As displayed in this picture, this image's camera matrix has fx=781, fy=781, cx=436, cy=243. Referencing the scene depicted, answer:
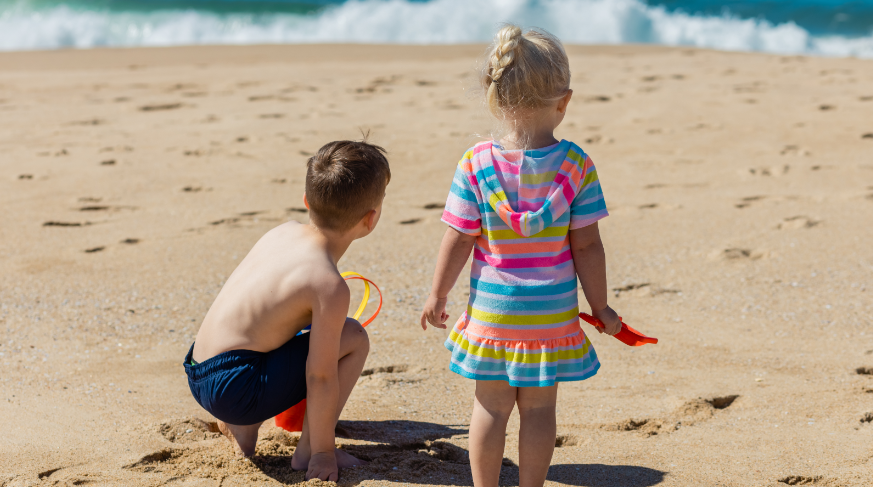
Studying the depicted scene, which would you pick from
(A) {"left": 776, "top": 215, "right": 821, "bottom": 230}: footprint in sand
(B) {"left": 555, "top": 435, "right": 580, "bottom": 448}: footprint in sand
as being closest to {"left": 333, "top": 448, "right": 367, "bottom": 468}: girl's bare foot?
(B) {"left": 555, "top": 435, "right": 580, "bottom": 448}: footprint in sand

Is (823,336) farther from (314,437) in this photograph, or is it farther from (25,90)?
(25,90)

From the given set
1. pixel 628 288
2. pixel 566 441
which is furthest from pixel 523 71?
pixel 628 288

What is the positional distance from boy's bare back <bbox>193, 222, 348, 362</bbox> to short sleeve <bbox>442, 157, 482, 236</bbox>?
0.31 meters

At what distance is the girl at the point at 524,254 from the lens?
1726mm

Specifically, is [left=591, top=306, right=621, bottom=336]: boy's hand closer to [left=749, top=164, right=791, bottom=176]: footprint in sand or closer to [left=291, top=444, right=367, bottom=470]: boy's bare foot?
[left=291, top=444, right=367, bottom=470]: boy's bare foot

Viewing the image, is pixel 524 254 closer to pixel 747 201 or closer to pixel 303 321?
pixel 303 321

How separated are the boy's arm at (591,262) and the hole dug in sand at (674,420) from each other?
23.2 inches

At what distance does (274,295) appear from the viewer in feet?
6.14

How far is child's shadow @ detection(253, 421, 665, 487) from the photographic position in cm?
197

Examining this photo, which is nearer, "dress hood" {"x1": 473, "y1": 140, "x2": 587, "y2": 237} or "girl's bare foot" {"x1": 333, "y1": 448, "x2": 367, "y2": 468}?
"dress hood" {"x1": 473, "y1": 140, "x2": 587, "y2": 237}

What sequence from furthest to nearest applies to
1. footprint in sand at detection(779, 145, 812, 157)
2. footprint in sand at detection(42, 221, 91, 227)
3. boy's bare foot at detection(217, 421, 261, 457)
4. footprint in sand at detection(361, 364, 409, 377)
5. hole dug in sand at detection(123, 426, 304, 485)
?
footprint in sand at detection(779, 145, 812, 157), footprint in sand at detection(42, 221, 91, 227), footprint in sand at detection(361, 364, 409, 377), boy's bare foot at detection(217, 421, 261, 457), hole dug in sand at detection(123, 426, 304, 485)

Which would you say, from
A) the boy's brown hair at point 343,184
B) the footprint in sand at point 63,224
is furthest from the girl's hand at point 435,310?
the footprint in sand at point 63,224

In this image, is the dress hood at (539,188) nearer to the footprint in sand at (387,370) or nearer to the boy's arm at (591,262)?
the boy's arm at (591,262)

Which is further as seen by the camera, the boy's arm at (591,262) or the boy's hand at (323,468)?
the boy's hand at (323,468)
